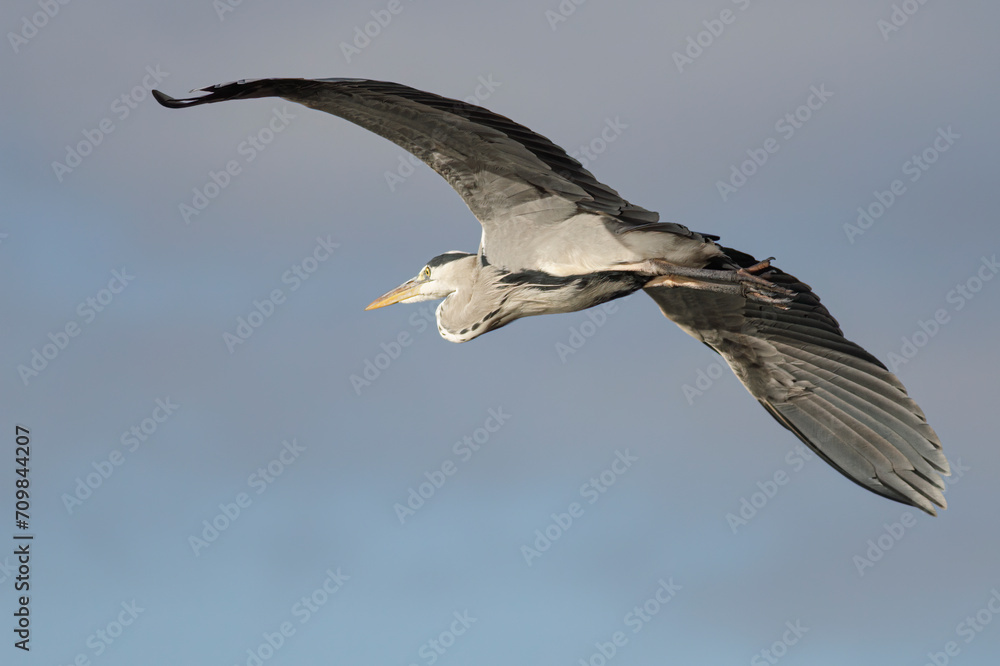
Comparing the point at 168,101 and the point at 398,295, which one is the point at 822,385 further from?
the point at 168,101

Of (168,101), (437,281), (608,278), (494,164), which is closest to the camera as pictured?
(168,101)

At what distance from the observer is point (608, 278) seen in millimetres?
10922

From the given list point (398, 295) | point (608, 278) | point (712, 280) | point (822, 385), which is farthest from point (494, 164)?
point (822, 385)

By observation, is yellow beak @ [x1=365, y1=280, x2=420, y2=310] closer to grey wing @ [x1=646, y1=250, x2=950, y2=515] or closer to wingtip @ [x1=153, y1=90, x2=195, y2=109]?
grey wing @ [x1=646, y1=250, x2=950, y2=515]

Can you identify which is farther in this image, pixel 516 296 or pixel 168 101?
pixel 516 296

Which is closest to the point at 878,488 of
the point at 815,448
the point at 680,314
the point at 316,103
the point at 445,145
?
the point at 815,448

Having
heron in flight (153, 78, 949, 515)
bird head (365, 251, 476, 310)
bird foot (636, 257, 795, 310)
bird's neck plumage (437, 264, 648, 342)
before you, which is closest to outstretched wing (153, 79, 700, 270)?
heron in flight (153, 78, 949, 515)

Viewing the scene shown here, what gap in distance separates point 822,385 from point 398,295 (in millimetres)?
4840

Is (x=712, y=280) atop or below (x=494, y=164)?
atop

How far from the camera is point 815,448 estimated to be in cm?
1227

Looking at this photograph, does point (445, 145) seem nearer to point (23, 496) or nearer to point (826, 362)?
point (826, 362)

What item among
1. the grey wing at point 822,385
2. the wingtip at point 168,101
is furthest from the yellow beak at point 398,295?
the wingtip at point 168,101

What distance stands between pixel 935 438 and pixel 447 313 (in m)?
5.14

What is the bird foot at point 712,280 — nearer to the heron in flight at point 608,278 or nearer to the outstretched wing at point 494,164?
the heron in flight at point 608,278
